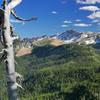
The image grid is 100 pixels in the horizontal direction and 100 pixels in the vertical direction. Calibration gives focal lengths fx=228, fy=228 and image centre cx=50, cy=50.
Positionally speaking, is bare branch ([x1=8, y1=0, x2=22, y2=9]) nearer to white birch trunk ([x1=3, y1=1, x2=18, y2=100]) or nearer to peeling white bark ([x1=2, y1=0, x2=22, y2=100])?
peeling white bark ([x1=2, y1=0, x2=22, y2=100])

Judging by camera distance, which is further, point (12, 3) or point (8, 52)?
point (12, 3)

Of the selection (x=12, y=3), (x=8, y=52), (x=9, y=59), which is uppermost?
(x=12, y=3)

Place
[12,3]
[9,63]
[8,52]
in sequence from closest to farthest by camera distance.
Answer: [9,63] < [8,52] < [12,3]

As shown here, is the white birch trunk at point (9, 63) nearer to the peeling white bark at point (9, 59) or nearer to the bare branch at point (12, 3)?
the peeling white bark at point (9, 59)

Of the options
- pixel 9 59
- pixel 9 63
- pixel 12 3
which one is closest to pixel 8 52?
pixel 9 59

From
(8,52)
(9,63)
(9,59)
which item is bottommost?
(9,63)

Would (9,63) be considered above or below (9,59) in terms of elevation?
below

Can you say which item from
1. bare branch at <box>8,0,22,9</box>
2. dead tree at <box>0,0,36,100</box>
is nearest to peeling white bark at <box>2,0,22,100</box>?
dead tree at <box>0,0,36,100</box>

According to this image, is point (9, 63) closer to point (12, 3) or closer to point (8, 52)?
point (8, 52)

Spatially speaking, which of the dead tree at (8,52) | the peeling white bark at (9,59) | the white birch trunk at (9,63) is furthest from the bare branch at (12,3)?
the white birch trunk at (9,63)

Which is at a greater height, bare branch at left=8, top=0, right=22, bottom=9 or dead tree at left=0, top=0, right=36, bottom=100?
bare branch at left=8, top=0, right=22, bottom=9

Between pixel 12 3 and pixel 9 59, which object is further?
pixel 12 3

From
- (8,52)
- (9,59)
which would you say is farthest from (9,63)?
(8,52)

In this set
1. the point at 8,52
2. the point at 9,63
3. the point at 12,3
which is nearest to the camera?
the point at 9,63
